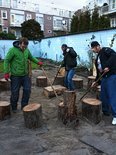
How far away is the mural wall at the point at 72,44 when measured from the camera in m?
13.3

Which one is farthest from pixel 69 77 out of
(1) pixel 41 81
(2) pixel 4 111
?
(2) pixel 4 111

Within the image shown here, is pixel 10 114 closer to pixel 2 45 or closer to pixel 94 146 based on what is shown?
pixel 94 146

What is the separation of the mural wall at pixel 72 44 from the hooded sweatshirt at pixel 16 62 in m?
6.55

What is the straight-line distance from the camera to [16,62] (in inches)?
269

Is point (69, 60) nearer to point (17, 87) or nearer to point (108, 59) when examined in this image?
point (17, 87)

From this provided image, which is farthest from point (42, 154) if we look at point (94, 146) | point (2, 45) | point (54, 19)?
point (54, 19)

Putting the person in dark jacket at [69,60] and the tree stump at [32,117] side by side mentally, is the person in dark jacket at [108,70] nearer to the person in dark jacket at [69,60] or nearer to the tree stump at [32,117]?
the tree stump at [32,117]

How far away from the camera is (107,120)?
632 centimetres

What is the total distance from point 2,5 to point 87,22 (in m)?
28.3

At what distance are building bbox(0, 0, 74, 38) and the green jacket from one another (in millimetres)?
41253

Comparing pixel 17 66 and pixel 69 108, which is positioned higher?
pixel 17 66

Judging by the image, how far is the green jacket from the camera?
6.77 meters

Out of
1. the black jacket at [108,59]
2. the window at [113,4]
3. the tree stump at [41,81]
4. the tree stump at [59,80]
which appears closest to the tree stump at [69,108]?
the black jacket at [108,59]

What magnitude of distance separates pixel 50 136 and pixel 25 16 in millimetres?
51290
